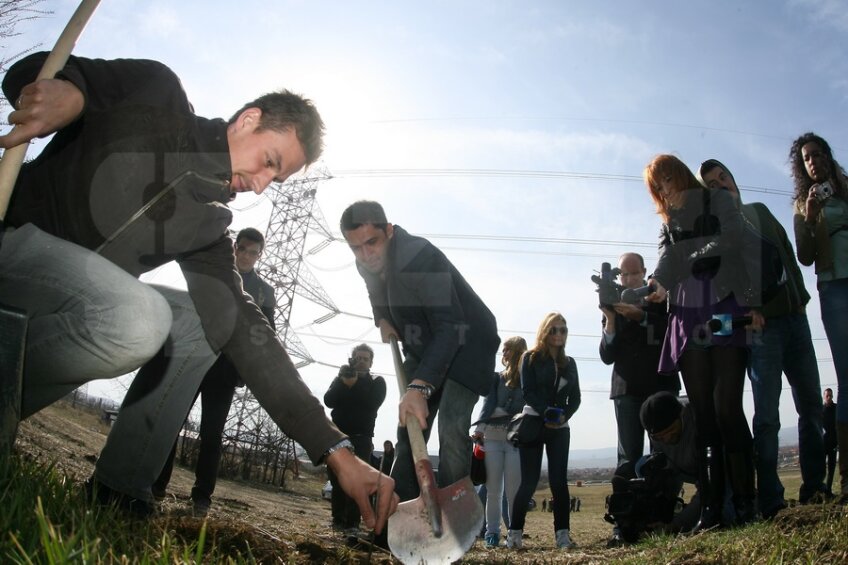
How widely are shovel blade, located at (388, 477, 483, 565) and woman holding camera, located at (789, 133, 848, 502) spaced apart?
7.40ft

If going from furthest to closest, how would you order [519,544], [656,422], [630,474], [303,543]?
[519,544]
[630,474]
[656,422]
[303,543]

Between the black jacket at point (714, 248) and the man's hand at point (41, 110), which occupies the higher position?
the black jacket at point (714, 248)

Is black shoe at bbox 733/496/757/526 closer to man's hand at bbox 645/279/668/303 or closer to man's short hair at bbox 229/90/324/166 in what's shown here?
man's hand at bbox 645/279/668/303

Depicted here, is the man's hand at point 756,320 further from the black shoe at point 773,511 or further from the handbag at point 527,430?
the handbag at point 527,430

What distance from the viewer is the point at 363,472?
75.0 inches

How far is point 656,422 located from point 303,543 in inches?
113

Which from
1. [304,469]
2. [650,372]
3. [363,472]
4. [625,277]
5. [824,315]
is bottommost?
[304,469]

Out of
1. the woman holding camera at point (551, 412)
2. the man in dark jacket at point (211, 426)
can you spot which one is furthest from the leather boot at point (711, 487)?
the man in dark jacket at point (211, 426)

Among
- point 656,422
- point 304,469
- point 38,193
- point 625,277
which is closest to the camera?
point 38,193

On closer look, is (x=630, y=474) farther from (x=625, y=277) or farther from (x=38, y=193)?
(x=38, y=193)

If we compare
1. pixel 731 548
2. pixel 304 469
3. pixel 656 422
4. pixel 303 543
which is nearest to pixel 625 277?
pixel 656 422

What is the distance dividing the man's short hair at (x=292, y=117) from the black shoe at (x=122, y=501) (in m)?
1.38

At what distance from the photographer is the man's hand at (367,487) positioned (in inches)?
73.2

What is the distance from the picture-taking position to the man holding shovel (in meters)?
3.56
